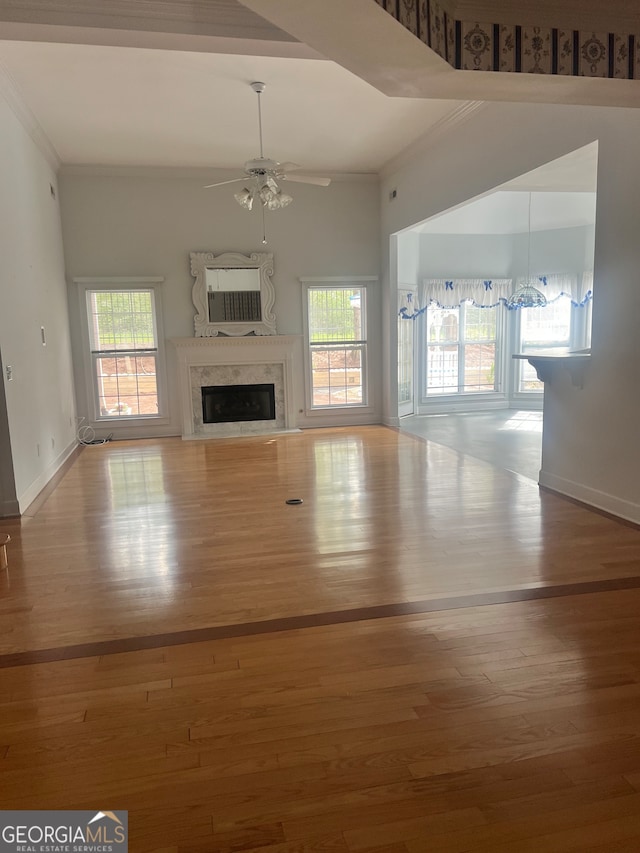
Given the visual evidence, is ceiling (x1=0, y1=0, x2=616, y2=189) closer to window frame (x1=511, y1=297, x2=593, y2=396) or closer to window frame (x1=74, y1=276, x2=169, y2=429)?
window frame (x1=74, y1=276, x2=169, y2=429)

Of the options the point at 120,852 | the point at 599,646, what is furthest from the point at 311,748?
the point at 599,646

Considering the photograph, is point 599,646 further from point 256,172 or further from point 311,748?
point 256,172

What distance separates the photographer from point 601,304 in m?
4.17

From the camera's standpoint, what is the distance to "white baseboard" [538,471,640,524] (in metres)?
4.00

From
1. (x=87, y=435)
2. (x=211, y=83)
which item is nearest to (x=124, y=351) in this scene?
(x=87, y=435)

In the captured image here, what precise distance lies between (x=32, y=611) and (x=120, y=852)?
5.48ft

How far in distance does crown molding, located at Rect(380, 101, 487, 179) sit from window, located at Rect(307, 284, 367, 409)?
1.71 metres

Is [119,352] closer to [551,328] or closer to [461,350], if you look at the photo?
[461,350]

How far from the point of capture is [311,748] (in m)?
1.89

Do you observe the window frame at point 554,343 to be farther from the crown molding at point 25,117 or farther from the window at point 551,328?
the crown molding at point 25,117

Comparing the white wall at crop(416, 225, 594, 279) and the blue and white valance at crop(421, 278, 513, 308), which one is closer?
the white wall at crop(416, 225, 594, 279)

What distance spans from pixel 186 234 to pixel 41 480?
4063 millimetres

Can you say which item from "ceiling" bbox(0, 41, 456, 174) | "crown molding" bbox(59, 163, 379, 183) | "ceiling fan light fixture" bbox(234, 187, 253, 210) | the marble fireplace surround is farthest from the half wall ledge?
"crown molding" bbox(59, 163, 379, 183)

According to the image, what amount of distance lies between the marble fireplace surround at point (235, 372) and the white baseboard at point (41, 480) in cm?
172
